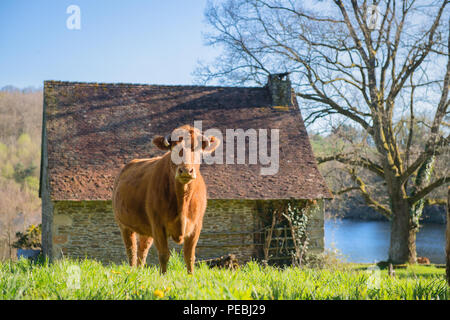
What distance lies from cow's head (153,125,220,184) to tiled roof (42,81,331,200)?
837 cm

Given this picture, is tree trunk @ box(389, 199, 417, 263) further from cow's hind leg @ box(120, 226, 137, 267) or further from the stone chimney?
cow's hind leg @ box(120, 226, 137, 267)

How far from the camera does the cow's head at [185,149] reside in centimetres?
455

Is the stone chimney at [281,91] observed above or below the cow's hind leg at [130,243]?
above

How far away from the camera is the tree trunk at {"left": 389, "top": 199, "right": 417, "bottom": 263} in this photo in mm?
18109

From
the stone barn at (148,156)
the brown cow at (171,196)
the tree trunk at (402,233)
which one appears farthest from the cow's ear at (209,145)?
the tree trunk at (402,233)

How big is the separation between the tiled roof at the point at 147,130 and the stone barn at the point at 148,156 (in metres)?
0.03

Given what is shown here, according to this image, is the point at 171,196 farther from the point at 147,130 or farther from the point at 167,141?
the point at 147,130

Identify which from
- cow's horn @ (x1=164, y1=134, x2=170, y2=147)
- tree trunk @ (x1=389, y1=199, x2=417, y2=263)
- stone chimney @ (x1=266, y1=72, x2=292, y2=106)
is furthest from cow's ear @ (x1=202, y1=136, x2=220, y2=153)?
tree trunk @ (x1=389, y1=199, x2=417, y2=263)

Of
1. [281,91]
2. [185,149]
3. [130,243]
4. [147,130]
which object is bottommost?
[130,243]

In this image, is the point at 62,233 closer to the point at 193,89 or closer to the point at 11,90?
the point at 193,89

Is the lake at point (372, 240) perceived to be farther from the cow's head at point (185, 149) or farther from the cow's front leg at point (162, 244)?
the cow's head at point (185, 149)

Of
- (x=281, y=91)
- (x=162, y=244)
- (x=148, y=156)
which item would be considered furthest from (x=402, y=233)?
(x=162, y=244)

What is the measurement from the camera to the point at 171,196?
16.9 feet

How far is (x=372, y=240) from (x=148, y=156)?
20788mm
